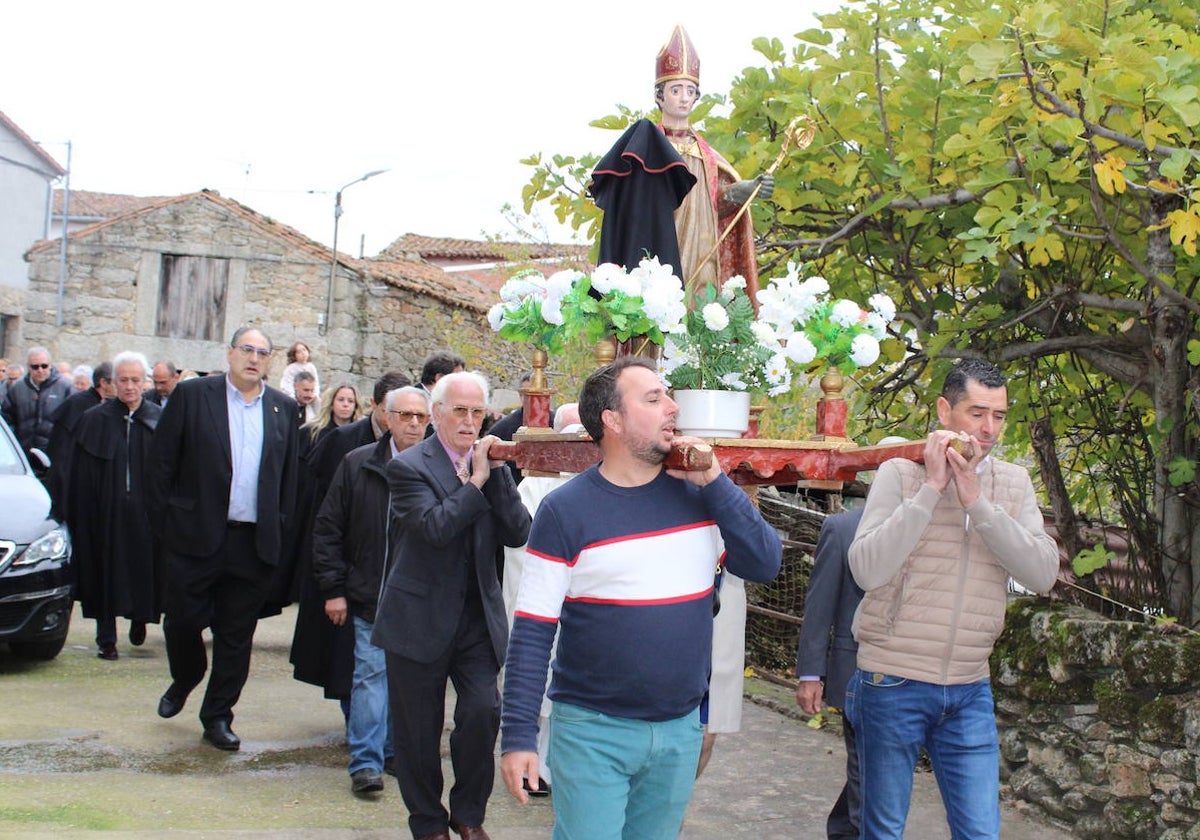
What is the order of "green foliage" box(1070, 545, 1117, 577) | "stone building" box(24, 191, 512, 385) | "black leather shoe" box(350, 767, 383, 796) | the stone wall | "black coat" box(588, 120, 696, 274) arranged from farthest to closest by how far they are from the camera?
"stone building" box(24, 191, 512, 385)
"black leather shoe" box(350, 767, 383, 796)
"green foliage" box(1070, 545, 1117, 577)
the stone wall
"black coat" box(588, 120, 696, 274)

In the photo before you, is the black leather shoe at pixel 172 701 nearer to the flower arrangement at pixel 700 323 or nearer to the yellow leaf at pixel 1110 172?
the flower arrangement at pixel 700 323

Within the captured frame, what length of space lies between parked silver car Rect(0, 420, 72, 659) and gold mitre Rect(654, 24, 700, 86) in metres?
5.89

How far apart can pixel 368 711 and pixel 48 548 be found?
365cm

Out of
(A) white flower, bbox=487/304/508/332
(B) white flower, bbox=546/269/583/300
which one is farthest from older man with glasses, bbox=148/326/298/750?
(B) white flower, bbox=546/269/583/300

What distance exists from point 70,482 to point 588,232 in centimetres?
466

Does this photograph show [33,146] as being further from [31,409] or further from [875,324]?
[875,324]

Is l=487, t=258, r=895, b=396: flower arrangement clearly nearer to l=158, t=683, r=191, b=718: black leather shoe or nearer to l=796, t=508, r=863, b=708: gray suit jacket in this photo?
l=796, t=508, r=863, b=708: gray suit jacket

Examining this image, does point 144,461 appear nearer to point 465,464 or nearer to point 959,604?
point 465,464

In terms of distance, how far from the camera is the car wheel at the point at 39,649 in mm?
9461

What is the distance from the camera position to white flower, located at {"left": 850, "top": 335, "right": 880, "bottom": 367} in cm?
487

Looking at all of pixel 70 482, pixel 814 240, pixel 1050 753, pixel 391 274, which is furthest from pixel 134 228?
pixel 1050 753

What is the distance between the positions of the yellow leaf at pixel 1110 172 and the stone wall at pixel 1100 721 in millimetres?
2098

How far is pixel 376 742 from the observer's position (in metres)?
6.79

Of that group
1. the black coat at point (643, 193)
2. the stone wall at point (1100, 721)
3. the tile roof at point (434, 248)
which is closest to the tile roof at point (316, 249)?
the tile roof at point (434, 248)
